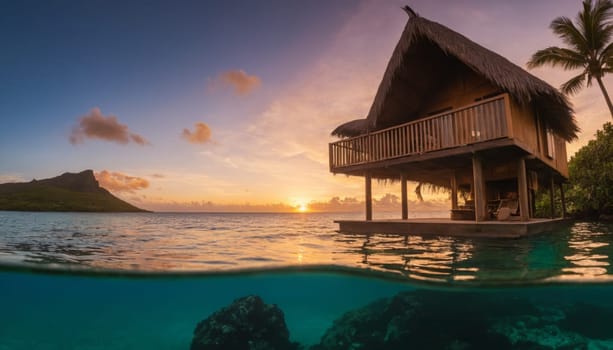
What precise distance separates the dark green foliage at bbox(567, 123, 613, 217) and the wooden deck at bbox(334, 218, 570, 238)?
839 cm

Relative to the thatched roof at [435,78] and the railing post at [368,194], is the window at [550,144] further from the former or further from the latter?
the railing post at [368,194]

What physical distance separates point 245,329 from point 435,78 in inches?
476

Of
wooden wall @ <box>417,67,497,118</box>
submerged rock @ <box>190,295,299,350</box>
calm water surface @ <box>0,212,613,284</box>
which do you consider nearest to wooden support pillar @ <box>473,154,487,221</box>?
calm water surface @ <box>0,212,613,284</box>

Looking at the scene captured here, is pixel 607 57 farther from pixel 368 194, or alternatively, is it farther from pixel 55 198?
pixel 55 198

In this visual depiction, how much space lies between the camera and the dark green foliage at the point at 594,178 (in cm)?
1742

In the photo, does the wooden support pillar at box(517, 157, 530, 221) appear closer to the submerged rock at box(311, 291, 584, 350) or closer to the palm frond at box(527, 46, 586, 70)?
the submerged rock at box(311, 291, 584, 350)

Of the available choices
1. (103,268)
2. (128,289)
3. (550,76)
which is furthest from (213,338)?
(550,76)

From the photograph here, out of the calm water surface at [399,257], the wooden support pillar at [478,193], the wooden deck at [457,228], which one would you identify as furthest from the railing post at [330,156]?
the wooden support pillar at [478,193]

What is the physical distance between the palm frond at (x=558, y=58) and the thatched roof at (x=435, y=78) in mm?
5103

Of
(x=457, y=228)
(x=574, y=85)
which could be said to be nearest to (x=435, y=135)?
(x=457, y=228)

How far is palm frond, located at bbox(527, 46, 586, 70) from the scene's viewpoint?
56.9 ft

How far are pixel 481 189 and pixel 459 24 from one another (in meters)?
8.41

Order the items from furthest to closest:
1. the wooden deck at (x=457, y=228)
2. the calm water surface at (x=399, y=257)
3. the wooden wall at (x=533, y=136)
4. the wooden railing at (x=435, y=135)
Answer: the wooden wall at (x=533, y=136) → the wooden railing at (x=435, y=135) → the wooden deck at (x=457, y=228) → the calm water surface at (x=399, y=257)

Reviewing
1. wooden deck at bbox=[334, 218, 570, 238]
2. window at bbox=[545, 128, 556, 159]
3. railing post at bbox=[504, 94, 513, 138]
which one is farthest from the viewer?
window at bbox=[545, 128, 556, 159]
